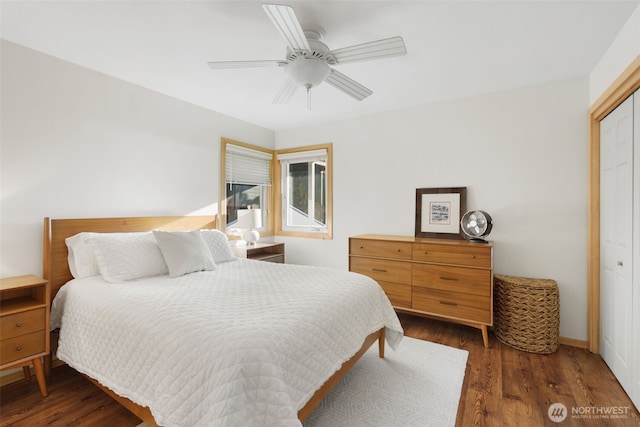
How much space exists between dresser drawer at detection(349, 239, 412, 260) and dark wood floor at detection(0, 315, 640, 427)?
3.52ft

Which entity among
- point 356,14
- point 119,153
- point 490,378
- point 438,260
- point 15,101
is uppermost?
point 356,14

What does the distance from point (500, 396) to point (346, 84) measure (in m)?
2.38

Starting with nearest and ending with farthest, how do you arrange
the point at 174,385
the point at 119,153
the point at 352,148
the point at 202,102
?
the point at 174,385 < the point at 119,153 < the point at 202,102 < the point at 352,148

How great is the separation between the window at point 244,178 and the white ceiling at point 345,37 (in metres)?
1.04

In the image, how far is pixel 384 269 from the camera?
3.16 meters

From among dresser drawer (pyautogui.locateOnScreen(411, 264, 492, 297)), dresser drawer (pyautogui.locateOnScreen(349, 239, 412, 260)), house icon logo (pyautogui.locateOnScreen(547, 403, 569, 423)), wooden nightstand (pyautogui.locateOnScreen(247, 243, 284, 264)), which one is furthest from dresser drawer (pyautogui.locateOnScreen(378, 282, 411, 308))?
wooden nightstand (pyautogui.locateOnScreen(247, 243, 284, 264))

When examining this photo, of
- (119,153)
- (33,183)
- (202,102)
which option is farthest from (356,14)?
(33,183)

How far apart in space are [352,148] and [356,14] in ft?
7.03

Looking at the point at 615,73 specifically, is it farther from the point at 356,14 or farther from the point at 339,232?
the point at 339,232

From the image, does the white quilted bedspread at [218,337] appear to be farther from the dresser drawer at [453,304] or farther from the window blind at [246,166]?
the window blind at [246,166]

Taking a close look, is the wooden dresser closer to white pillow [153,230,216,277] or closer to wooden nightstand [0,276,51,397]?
white pillow [153,230,216,277]

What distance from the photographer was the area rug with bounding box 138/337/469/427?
1737mm

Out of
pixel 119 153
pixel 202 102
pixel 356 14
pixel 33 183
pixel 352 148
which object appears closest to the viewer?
pixel 356 14

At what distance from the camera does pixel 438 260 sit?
9.39 ft
